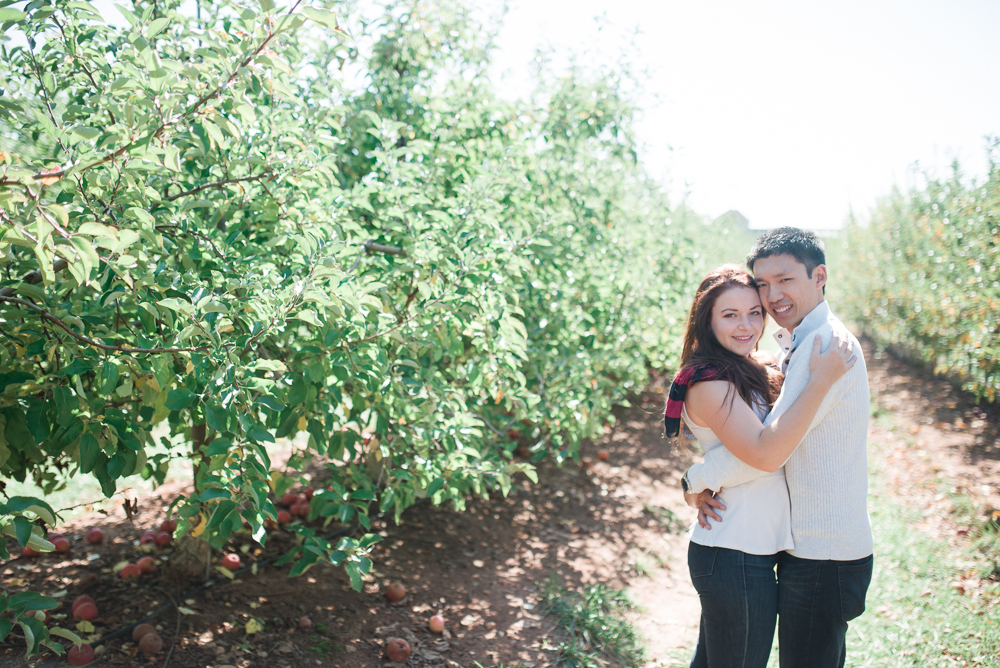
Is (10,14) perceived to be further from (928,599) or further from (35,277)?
(928,599)

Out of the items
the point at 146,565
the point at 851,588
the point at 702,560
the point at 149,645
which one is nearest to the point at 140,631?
the point at 149,645

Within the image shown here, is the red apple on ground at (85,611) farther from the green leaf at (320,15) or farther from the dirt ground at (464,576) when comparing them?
the green leaf at (320,15)

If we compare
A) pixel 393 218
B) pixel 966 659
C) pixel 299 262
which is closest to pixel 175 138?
pixel 299 262

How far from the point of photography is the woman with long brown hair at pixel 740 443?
71.0 inches

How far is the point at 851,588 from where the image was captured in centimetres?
185

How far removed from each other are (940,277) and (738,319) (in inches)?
242

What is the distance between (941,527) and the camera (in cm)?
441

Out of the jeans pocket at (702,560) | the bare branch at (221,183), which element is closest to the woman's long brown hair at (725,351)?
the jeans pocket at (702,560)

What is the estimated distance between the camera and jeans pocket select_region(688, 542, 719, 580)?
1935 millimetres

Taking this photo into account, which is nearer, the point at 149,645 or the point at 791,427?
the point at 791,427

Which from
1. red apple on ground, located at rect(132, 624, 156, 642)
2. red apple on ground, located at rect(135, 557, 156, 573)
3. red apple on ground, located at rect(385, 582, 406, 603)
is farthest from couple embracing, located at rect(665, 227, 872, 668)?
red apple on ground, located at rect(135, 557, 156, 573)

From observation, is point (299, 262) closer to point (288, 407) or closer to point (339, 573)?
point (288, 407)

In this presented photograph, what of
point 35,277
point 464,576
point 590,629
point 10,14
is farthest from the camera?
point 464,576

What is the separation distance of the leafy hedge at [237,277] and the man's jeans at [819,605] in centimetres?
118
